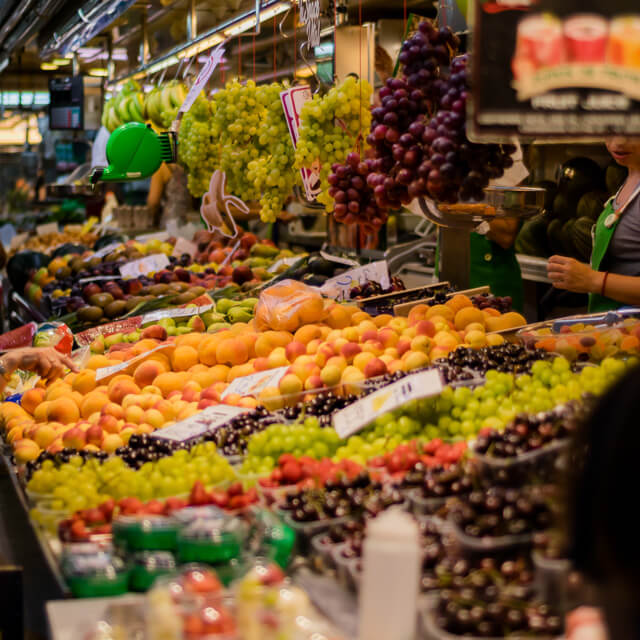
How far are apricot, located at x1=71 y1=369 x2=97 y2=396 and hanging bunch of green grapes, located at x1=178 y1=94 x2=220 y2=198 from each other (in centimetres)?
214

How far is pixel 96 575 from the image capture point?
1881 mm

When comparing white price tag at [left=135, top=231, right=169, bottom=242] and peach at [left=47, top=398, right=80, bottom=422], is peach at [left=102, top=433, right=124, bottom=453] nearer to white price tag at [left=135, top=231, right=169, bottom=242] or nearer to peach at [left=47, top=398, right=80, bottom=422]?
peach at [left=47, top=398, right=80, bottom=422]

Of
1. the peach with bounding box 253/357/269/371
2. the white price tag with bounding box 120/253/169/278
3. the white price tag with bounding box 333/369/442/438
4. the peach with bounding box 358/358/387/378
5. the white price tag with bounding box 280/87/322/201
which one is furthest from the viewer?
the white price tag with bounding box 120/253/169/278

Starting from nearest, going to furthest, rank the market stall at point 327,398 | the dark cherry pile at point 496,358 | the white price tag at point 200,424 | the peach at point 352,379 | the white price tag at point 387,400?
1. the market stall at point 327,398
2. the white price tag at point 387,400
3. the white price tag at point 200,424
4. the dark cherry pile at point 496,358
5. the peach at point 352,379

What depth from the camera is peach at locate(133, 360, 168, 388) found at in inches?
139

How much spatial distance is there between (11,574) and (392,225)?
21.1ft

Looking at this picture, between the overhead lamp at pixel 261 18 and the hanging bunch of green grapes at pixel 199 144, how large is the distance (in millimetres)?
477

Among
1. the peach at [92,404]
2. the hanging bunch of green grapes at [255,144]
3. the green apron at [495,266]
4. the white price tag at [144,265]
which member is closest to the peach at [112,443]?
the peach at [92,404]

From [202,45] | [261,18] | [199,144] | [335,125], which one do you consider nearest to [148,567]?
[335,125]

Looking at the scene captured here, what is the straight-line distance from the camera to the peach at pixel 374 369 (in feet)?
10.0

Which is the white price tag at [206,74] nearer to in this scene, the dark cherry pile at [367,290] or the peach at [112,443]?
the dark cherry pile at [367,290]

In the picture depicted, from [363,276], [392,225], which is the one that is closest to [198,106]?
[363,276]

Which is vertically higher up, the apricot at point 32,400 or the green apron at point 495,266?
the green apron at point 495,266

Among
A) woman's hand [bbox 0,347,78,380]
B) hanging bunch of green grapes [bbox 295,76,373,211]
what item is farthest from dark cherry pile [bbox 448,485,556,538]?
woman's hand [bbox 0,347,78,380]
